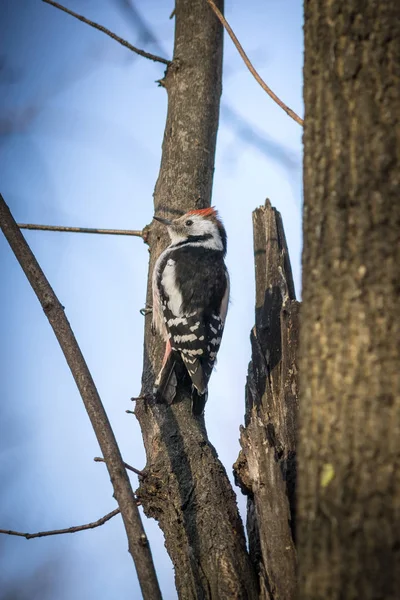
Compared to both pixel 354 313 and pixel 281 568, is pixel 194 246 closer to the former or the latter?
pixel 281 568

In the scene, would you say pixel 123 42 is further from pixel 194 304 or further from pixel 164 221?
pixel 194 304

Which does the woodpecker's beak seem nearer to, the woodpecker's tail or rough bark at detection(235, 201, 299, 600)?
Answer: rough bark at detection(235, 201, 299, 600)

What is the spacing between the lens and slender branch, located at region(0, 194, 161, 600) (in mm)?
2033

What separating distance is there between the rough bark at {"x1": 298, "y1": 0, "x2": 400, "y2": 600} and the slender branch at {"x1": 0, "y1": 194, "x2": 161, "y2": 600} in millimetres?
703

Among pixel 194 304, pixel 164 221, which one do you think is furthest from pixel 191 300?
pixel 164 221

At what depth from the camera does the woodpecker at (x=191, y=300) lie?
3615 millimetres

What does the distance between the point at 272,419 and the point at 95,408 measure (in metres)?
1.09

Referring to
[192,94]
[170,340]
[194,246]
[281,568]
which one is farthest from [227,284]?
[281,568]

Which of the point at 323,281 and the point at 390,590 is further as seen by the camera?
the point at 323,281

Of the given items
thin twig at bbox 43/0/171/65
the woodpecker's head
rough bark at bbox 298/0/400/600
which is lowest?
rough bark at bbox 298/0/400/600

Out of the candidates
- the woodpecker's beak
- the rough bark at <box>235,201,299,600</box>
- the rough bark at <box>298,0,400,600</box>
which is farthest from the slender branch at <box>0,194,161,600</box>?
the woodpecker's beak

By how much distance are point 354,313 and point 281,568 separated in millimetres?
1279

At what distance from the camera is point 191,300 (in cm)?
407

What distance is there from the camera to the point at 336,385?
59.4 inches
